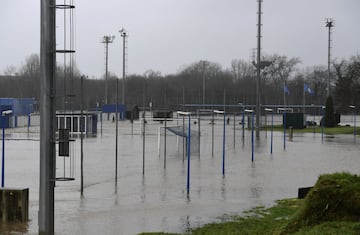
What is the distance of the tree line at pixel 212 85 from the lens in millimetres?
62444

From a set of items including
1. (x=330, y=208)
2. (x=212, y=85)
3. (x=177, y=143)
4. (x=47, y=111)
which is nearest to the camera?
(x=330, y=208)

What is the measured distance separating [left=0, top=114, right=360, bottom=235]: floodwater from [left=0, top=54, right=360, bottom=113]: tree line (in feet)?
100

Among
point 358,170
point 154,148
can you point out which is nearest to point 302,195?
point 358,170

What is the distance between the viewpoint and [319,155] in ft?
83.2

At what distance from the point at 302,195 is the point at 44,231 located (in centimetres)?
619

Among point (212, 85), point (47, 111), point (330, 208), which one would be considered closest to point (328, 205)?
point (330, 208)

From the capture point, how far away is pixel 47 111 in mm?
8695

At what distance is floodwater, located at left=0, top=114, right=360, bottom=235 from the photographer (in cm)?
1092

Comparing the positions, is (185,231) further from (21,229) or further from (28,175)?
(28,175)

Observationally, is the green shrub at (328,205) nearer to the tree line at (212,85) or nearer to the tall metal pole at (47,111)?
the tall metal pole at (47,111)

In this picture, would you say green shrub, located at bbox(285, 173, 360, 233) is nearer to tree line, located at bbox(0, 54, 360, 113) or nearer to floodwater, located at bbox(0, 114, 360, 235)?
floodwater, located at bbox(0, 114, 360, 235)

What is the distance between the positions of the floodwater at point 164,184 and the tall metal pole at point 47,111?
51.3 inches

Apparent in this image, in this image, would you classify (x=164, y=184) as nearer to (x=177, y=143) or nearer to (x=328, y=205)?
(x=328, y=205)

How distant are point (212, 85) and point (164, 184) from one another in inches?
3380
